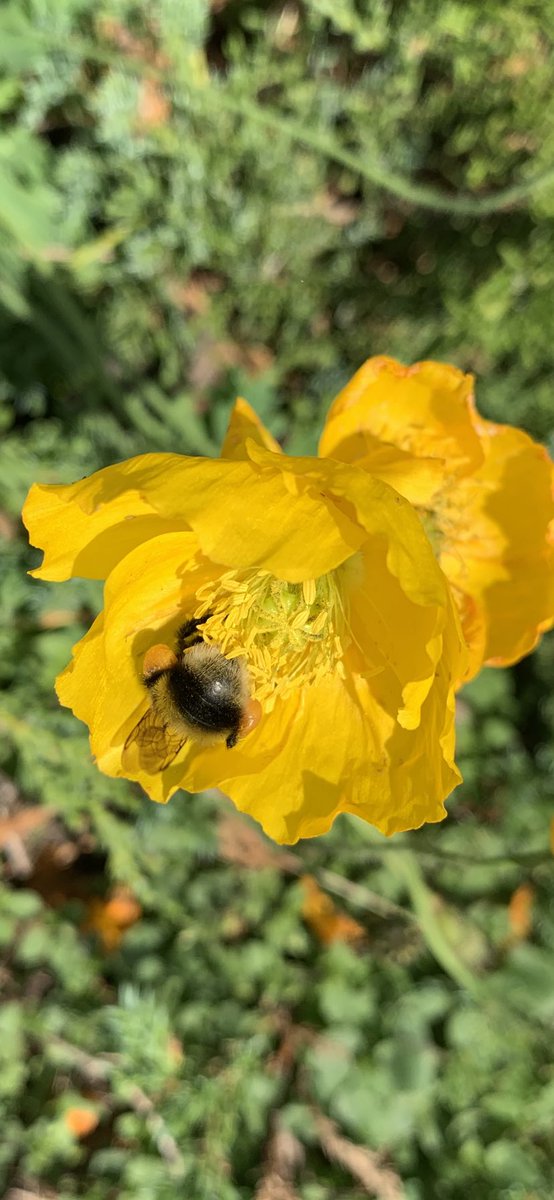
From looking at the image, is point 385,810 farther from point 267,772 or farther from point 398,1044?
point 398,1044

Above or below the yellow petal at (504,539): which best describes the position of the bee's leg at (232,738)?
below

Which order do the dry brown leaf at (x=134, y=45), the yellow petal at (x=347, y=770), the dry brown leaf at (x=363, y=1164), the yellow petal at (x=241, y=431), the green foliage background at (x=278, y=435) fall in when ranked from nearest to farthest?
1. the yellow petal at (x=347, y=770)
2. the yellow petal at (x=241, y=431)
3. the green foliage background at (x=278, y=435)
4. the dry brown leaf at (x=134, y=45)
5. the dry brown leaf at (x=363, y=1164)

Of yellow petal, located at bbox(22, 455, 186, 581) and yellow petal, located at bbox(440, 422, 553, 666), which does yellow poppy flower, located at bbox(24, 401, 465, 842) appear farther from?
yellow petal, located at bbox(440, 422, 553, 666)

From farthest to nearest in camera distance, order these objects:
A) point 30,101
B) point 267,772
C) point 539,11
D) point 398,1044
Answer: point 398,1044
point 30,101
point 539,11
point 267,772

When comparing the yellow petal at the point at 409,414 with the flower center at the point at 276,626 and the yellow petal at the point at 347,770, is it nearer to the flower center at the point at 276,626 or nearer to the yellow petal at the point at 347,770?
the flower center at the point at 276,626

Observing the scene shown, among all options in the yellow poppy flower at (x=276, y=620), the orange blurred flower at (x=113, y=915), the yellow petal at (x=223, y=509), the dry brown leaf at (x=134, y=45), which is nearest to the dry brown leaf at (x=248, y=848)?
the orange blurred flower at (x=113, y=915)

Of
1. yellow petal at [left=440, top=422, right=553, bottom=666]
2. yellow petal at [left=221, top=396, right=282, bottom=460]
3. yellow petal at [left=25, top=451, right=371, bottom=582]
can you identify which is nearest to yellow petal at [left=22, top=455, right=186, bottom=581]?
yellow petal at [left=25, top=451, right=371, bottom=582]

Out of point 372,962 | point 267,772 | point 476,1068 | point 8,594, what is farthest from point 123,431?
point 476,1068
